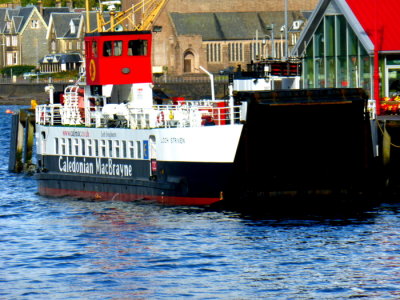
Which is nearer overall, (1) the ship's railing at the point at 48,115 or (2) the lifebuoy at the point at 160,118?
(2) the lifebuoy at the point at 160,118

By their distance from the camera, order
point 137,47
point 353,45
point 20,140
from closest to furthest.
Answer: point 137,47, point 353,45, point 20,140

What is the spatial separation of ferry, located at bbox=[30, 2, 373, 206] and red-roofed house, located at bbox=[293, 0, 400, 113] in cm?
1277

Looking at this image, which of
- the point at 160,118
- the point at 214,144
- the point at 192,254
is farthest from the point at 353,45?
the point at 192,254

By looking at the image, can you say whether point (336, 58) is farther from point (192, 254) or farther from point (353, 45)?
point (192, 254)

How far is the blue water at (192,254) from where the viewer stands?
35219mm

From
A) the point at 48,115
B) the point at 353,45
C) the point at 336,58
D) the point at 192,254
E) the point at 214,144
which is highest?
the point at 353,45

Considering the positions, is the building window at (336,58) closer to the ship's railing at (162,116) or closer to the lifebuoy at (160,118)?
the ship's railing at (162,116)

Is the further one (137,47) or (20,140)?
(20,140)

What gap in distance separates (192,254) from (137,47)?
1796 cm

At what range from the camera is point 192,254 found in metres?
40.3

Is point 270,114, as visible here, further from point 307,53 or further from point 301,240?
point 307,53

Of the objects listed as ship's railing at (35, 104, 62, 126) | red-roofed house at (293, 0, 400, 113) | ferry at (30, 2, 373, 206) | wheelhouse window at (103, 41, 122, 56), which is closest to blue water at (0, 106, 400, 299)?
ferry at (30, 2, 373, 206)

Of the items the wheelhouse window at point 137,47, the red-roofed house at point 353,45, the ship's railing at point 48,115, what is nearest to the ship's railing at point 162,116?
the ship's railing at point 48,115

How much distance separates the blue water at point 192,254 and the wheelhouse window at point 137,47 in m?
7.42
